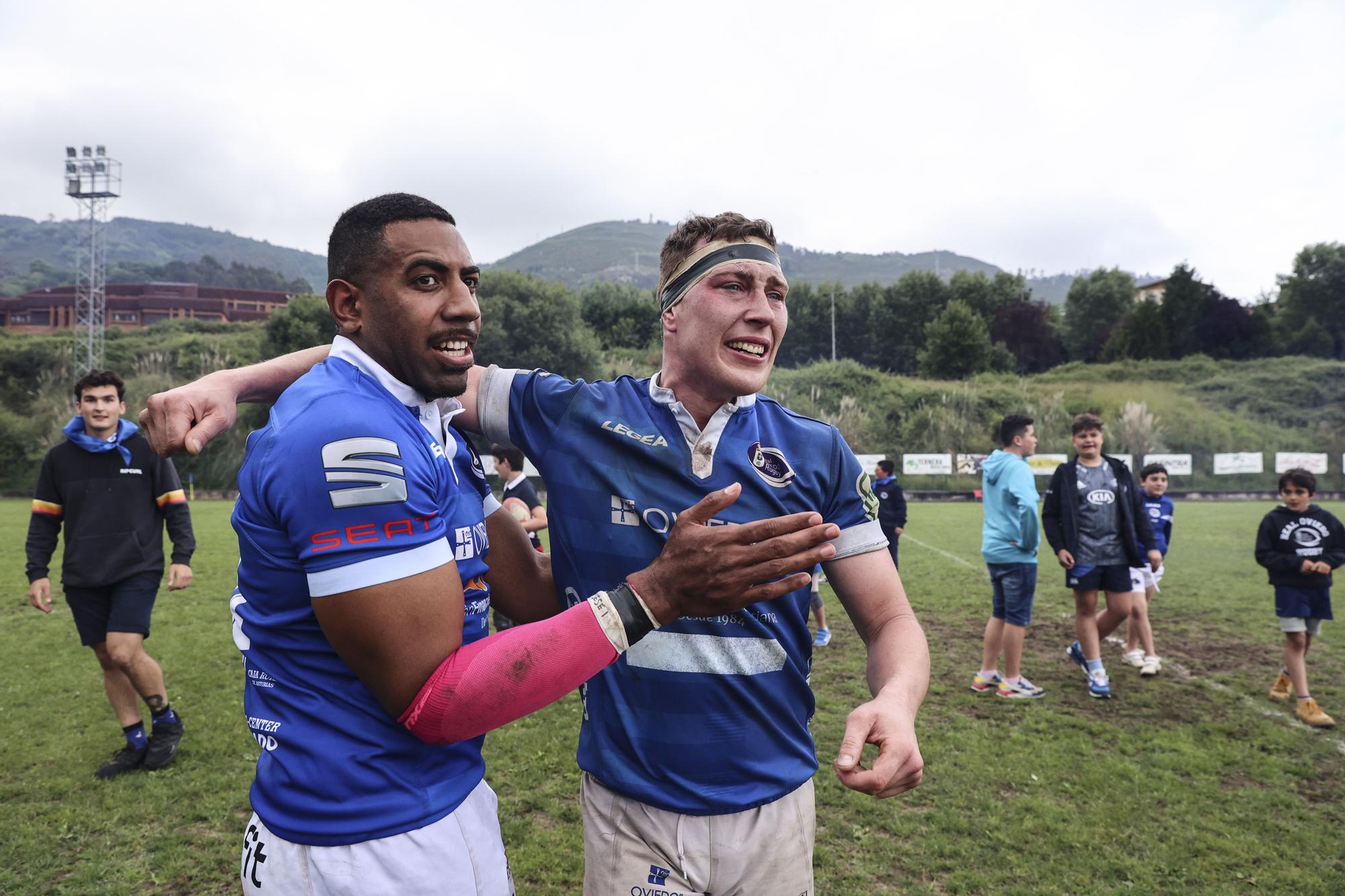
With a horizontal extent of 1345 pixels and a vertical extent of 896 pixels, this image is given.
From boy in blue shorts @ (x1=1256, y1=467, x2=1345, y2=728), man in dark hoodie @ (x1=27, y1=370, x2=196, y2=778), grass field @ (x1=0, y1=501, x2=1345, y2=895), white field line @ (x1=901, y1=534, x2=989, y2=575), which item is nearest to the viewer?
grass field @ (x1=0, y1=501, x2=1345, y2=895)

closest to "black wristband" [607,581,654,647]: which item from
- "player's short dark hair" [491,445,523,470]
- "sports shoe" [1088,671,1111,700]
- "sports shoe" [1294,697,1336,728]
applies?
"player's short dark hair" [491,445,523,470]

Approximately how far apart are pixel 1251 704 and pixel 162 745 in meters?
9.48

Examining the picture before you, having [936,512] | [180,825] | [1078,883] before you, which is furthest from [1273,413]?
[180,825]

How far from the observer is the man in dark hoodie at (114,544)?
6004mm

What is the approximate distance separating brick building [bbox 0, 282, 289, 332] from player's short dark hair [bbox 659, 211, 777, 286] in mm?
89665

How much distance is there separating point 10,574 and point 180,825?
1188cm

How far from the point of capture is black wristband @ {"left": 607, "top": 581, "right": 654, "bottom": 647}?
182cm

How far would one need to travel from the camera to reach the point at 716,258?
106 inches

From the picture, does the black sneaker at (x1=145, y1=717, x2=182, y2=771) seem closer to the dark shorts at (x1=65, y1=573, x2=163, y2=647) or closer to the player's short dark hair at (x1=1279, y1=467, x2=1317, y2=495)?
the dark shorts at (x1=65, y1=573, x2=163, y2=647)

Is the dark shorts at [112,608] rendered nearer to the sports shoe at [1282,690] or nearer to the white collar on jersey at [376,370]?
the white collar on jersey at [376,370]

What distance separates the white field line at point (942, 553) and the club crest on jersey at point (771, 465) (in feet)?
46.3

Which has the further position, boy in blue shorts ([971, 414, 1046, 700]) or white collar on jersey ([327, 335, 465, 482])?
boy in blue shorts ([971, 414, 1046, 700])

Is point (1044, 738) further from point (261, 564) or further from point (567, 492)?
point (261, 564)

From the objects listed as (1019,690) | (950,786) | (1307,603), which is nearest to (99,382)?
(950,786)
